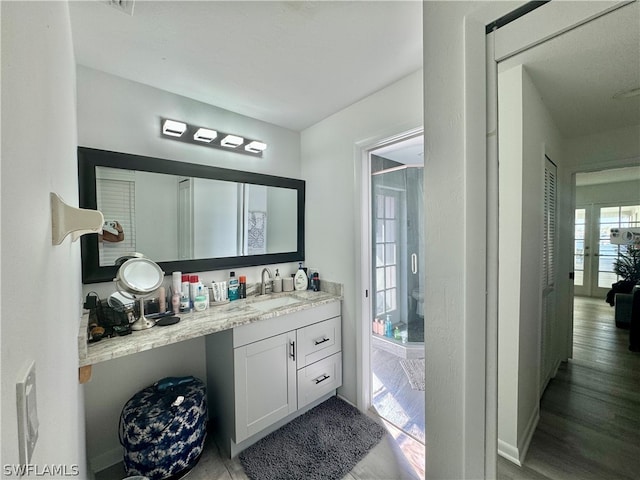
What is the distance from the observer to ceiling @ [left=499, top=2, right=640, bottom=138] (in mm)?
624

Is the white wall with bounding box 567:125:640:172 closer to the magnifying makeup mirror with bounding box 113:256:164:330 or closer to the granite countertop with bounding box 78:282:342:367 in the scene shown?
the granite countertop with bounding box 78:282:342:367

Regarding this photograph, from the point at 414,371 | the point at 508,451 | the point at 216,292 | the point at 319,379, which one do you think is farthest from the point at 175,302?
the point at 414,371

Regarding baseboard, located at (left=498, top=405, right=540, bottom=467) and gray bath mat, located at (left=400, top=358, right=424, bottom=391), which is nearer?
baseboard, located at (left=498, top=405, right=540, bottom=467)

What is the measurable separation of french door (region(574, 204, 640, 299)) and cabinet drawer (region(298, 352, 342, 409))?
1.72 meters

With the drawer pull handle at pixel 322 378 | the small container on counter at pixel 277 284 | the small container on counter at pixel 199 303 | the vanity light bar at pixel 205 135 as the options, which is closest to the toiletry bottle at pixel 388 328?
the drawer pull handle at pixel 322 378

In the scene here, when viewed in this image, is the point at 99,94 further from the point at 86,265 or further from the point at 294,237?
the point at 294,237

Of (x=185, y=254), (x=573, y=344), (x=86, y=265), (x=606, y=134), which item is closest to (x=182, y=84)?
(x=185, y=254)

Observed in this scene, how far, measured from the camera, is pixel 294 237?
2.53 metres

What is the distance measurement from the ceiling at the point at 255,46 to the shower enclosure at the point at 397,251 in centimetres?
154

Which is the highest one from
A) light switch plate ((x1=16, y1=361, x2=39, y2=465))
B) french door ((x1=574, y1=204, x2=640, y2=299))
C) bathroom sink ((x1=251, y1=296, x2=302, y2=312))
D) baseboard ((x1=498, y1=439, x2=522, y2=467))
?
french door ((x1=574, y1=204, x2=640, y2=299))

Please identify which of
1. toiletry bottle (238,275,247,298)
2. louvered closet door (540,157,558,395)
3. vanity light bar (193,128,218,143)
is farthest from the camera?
toiletry bottle (238,275,247,298)

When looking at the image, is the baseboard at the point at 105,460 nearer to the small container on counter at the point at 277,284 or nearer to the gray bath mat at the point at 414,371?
the small container on counter at the point at 277,284

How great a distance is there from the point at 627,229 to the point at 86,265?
237 cm

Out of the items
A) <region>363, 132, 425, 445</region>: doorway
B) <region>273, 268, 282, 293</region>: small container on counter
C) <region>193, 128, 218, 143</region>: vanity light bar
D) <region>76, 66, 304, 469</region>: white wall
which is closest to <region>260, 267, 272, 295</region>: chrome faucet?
<region>273, 268, 282, 293</region>: small container on counter
